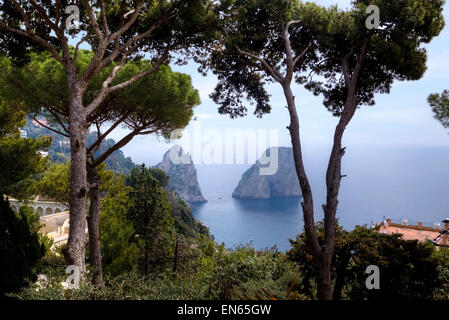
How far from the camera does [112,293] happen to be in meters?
4.01

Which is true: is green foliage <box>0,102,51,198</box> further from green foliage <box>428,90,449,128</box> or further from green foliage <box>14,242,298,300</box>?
green foliage <box>428,90,449,128</box>

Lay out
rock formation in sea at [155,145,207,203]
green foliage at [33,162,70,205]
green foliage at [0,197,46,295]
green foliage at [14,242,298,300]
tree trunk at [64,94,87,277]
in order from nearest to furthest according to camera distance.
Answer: green foliage at [14,242,298,300]
green foliage at [0,197,46,295]
tree trunk at [64,94,87,277]
green foliage at [33,162,70,205]
rock formation in sea at [155,145,207,203]

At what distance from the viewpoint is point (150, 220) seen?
479 inches

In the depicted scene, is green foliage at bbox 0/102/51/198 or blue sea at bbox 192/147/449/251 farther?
blue sea at bbox 192/147/449/251

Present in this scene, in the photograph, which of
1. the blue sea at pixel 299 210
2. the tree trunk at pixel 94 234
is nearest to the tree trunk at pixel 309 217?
the tree trunk at pixel 94 234

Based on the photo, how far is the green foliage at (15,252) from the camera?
4043mm

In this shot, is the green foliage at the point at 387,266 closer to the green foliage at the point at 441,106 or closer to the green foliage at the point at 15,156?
the green foliage at the point at 441,106

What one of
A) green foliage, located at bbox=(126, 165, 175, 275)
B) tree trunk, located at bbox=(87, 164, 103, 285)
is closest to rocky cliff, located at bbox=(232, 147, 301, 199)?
green foliage, located at bbox=(126, 165, 175, 275)

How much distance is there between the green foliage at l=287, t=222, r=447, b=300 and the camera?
4.48 metres

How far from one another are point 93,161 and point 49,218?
16185 mm

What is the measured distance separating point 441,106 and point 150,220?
1041cm

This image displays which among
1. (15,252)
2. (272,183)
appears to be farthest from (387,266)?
(272,183)

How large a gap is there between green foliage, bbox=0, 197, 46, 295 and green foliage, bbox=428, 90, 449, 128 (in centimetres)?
921

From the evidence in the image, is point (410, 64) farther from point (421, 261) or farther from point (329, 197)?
point (421, 261)
